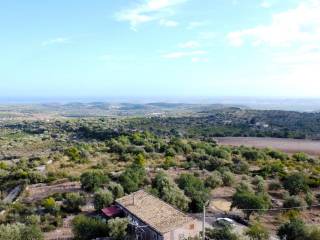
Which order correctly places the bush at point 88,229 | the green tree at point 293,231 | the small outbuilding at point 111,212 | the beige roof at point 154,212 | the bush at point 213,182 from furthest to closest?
the bush at point 213,182 < the small outbuilding at point 111,212 < the bush at point 88,229 < the green tree at point 293,231 < the beige roof at point 154,212

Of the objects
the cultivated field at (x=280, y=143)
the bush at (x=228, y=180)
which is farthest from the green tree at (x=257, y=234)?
the cultivated field at (x=280, y=143)

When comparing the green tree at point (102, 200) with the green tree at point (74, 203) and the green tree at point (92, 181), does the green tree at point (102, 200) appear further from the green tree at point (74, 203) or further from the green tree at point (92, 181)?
the green tree at point (92, 181)

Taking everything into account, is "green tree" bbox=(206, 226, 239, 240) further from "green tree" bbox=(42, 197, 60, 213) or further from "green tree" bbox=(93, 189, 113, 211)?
"green tree" bbox=(42, 197, 60, 213)

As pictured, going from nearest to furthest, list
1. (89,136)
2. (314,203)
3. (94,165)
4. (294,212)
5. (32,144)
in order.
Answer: (294,212), (314,203), (94,165), (32,144), (89,136)

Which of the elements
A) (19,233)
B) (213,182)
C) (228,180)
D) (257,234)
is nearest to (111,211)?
(19,233)

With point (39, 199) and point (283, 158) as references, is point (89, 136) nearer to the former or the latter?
point (283, 158)

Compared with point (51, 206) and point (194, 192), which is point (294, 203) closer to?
point (194, 192)

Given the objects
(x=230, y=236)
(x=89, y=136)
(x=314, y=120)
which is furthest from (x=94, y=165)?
(x=314, y=120)
